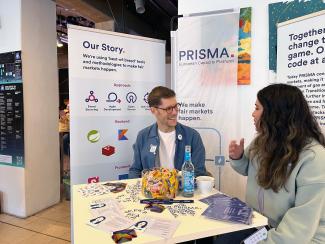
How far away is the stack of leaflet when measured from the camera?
1.14 m

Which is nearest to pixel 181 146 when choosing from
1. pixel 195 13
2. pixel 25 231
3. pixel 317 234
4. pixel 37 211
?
pixel 317 234

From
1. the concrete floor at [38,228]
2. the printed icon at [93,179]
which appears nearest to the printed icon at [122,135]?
the printed icon at [93,179]

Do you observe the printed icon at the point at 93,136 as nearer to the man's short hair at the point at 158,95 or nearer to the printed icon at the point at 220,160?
the man's short hair at the point at 158,95

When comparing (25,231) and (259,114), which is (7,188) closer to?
(25,231)

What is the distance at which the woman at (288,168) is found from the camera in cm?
114

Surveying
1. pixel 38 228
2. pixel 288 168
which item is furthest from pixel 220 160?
pixel 38 228

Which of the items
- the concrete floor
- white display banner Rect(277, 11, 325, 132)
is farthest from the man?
the concrete floor

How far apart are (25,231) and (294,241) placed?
2728mm

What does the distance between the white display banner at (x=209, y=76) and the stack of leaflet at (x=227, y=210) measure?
3.94 ft

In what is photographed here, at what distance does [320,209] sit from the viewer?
1129mm

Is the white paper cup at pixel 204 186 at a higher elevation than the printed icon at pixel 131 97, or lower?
lower

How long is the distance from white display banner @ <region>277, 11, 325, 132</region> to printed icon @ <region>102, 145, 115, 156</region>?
1.56m

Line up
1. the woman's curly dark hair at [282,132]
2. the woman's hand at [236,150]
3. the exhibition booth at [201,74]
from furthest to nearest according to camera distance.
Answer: the exhibition booth at [201,74] → the woman's hand at [236,150] → the woman's curly dark hair at [282,132]

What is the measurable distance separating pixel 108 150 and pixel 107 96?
49 centimetres
